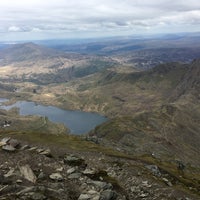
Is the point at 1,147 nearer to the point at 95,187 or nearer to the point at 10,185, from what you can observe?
the point at 10,185

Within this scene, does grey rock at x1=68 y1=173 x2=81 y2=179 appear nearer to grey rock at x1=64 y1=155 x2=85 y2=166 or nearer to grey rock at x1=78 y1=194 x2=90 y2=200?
grey rock at x1=64 y1=155 x2=85 y2=166

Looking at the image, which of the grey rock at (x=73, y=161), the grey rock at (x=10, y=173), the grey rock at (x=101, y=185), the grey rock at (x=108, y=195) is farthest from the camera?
the grey rock at (x=73, y=161)

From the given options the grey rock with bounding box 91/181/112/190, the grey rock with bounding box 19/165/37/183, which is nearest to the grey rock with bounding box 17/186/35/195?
the grey rock with bounding box 19/165/37/183

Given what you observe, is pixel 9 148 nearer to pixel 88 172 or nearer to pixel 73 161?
pixel 73 161

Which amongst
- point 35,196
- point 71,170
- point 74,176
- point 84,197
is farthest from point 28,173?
point 84,197

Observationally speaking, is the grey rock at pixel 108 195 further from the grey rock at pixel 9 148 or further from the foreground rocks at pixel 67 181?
the grey rock at pixel 9 148

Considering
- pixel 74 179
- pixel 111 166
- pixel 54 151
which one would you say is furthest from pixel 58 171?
pixel 54 151

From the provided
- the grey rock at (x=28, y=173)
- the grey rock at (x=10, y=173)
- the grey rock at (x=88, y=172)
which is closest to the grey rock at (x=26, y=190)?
the grey rock at (x=28, y=173)
